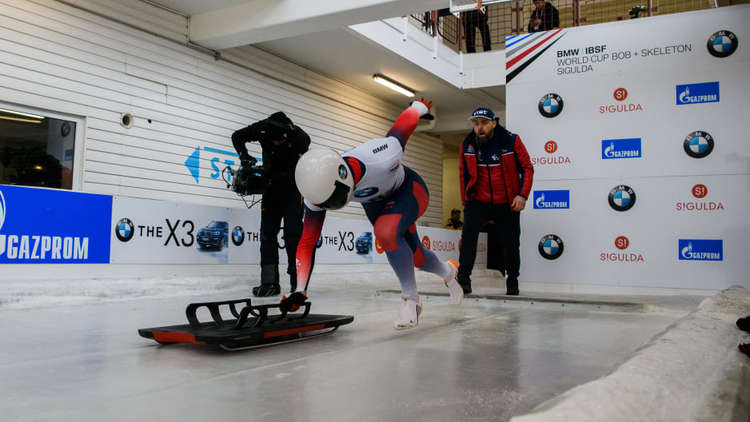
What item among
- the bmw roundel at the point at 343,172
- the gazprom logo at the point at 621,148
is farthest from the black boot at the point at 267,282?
the gazprom logo at the point at 621,148

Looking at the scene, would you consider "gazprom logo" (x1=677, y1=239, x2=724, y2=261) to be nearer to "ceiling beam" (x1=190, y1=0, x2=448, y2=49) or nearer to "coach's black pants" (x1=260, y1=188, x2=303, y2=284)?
"ceiling beam" (x1=190, y1=0, x2=448, y2=49)

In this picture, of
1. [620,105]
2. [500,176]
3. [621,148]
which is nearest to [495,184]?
[500,176]

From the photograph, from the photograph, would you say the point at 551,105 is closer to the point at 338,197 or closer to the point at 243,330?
the point at 338,197

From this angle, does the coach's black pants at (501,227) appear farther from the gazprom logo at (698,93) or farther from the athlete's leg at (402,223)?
the gazprom logo at (698,93)

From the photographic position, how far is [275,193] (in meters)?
6.51

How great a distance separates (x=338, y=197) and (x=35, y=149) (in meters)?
6.70

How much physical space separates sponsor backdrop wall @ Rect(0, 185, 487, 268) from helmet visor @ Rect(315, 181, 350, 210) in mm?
3667

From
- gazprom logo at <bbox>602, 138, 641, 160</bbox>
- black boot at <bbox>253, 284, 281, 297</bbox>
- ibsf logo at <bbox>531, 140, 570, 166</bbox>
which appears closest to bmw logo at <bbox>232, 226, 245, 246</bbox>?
black boot at <bbox>253, 284, 281, 297</bbox>

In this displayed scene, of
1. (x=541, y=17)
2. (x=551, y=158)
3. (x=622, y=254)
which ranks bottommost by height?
(x=622, y=254)

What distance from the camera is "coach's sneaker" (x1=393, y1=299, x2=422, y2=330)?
381cm

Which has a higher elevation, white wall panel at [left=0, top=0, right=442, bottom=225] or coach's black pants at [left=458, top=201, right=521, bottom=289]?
white wall panel at [left=0, top=0, right=442, bottom=225]

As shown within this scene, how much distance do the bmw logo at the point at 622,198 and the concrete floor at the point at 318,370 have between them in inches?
134

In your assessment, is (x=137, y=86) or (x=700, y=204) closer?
(x=700, y=204)

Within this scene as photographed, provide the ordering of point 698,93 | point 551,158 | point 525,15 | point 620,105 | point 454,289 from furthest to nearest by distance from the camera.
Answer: point 525,15, point 551,158, point 620,105, point 698,93, point 454,289
